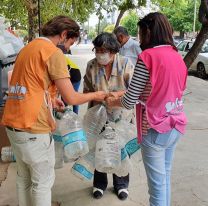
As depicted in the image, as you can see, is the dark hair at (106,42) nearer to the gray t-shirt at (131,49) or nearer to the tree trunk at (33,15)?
the gray t-shirt at (131,49)

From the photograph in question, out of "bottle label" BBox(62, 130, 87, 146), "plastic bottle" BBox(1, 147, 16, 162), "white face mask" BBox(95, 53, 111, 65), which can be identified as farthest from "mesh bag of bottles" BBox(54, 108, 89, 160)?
"plastic bottle" BBox(1, 147, 16, 162)

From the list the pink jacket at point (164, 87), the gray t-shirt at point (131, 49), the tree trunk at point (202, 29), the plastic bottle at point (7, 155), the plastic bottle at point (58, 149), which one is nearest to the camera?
the pink jacket at point (164, 87)

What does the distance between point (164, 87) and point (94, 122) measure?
1.08 meters

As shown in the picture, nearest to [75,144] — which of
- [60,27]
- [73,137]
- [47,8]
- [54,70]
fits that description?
[73,137]

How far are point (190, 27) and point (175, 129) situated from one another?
44.0 meters

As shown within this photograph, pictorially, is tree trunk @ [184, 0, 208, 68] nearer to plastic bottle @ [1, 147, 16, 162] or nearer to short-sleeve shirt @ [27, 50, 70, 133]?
plastic bottle @ [1, 147, 16, 162]

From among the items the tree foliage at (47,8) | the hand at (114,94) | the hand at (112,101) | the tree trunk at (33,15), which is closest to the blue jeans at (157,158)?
the hand at (112,101)

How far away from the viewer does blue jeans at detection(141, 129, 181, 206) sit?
2559 millimetres

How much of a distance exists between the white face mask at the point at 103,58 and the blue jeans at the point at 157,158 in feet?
2.97

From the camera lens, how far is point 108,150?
3221 millimetres

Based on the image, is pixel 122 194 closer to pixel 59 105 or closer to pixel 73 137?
pixel 73 137

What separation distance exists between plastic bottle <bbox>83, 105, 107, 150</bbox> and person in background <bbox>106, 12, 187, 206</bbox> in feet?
2.23

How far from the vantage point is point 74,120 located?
3.12m

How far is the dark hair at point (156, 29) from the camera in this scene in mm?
2463
